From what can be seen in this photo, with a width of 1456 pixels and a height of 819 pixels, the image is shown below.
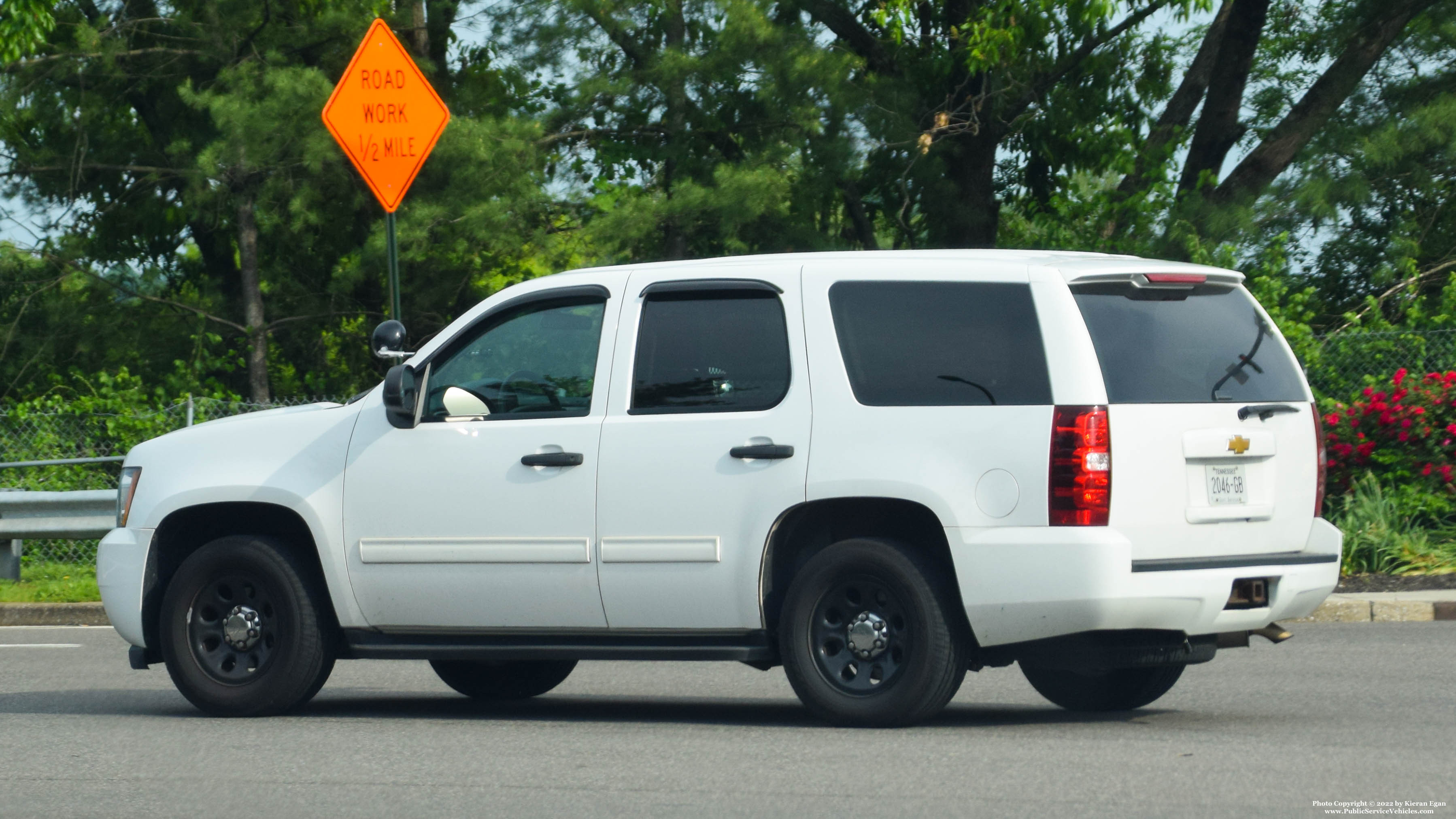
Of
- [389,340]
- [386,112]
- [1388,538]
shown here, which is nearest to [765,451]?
[389,340]

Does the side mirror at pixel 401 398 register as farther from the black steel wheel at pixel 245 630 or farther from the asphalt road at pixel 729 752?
the asphalt road at pixel 729 752

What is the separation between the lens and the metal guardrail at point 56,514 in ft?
A: 48.8

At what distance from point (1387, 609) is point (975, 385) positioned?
6481mm

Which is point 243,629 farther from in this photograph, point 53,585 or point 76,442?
point 76,442

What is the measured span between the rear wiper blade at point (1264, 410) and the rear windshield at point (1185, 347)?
59 mm

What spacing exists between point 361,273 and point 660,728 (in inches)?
475

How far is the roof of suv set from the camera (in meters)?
7.15

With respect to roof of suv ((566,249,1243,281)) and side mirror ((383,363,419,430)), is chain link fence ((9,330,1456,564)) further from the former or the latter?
roof of suv ((566,249,1243,281))

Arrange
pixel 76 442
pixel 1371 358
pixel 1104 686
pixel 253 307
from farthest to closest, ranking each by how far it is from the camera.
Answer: pixel 253 307 < pixel 76 442 < pixel 1371 358 < pixel 1104 686

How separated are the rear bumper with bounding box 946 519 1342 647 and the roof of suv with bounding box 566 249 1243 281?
1046 mm

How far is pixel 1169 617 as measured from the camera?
6.86 metres

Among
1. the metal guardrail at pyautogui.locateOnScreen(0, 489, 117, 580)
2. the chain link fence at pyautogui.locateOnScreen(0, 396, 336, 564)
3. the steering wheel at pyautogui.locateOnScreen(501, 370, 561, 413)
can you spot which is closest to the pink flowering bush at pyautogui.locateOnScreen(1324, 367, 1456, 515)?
the steering wheel at pyautogui.locateOnScreen(501, 370, 561, 413)

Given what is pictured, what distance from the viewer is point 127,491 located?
859 centimetres

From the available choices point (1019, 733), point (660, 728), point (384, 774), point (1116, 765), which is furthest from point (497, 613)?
point (1116, 765)
